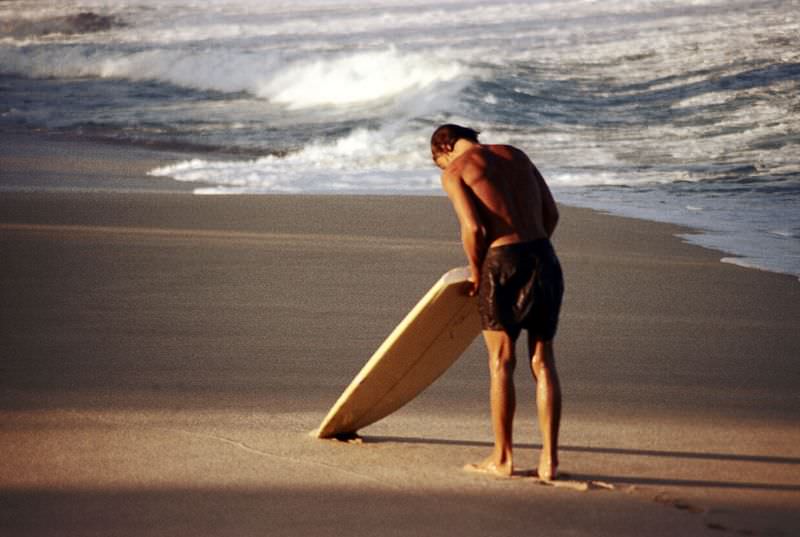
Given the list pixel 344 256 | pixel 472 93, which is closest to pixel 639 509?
pixel 344 256

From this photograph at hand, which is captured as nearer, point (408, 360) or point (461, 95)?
point (408, 360)

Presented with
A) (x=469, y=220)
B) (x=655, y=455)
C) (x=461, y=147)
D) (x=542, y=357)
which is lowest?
(x=655, y=455)

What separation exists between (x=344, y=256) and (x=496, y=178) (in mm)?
5667

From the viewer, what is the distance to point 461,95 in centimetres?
2848

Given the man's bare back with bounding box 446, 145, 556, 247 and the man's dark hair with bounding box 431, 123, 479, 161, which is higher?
the man's dark hair with bounding box 431, 123, 479, 161

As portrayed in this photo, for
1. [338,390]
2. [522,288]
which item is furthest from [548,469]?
[338,390]

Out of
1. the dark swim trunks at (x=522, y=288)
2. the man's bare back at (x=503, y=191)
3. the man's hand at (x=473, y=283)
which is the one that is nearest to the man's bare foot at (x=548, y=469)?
the dark swim trunks at (x=522, y=288)

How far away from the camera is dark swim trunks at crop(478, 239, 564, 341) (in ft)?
17.5

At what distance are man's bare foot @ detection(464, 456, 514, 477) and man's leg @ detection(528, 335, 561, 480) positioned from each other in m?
0.12

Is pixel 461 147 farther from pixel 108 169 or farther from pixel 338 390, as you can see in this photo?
pixel 108 169

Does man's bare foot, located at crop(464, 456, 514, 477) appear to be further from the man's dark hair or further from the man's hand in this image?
the man's dark hair

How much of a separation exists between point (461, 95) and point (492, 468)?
77.0 feet

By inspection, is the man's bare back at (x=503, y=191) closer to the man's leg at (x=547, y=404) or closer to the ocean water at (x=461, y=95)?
the man's leg at (x=547, y=404)

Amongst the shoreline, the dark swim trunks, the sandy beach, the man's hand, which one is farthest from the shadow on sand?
the shoreline
